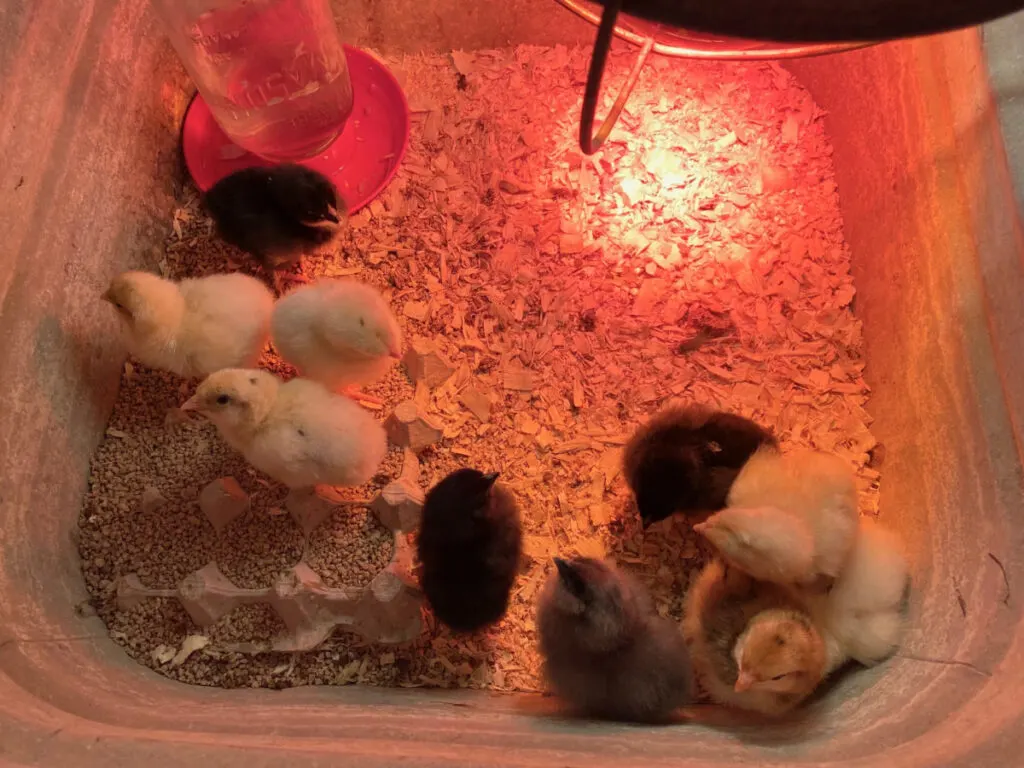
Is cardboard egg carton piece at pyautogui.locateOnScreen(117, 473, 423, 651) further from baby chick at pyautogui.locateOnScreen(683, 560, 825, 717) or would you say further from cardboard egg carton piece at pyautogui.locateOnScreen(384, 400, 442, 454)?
baby chick at pyautogui.locateOnScreen(683, 560, 825, 717)

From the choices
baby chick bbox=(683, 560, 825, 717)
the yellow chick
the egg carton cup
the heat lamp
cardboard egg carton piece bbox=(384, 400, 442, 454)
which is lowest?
the egg carton cup

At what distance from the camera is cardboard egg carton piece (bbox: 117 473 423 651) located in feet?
5.02

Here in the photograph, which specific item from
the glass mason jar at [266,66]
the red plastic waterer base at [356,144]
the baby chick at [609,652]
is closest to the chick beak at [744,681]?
the baby chick at [609,652]

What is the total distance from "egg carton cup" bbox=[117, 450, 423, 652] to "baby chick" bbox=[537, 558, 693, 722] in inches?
13.0

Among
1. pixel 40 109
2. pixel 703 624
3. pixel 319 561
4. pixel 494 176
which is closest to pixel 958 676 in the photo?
pixel 703 624

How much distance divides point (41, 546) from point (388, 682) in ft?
2.49

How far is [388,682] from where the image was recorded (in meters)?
1.59

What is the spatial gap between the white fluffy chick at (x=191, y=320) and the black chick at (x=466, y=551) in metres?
0.54

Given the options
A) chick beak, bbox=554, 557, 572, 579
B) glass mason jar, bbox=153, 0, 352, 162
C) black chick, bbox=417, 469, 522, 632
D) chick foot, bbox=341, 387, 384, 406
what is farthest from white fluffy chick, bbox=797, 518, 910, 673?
glass mason jar, bbox=153, 0, 352, 162

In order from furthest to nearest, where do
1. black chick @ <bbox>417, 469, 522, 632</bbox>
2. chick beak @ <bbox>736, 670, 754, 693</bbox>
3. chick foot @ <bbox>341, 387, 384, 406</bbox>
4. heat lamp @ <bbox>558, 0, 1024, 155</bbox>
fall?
chick foot @ <bbox>341, 387, 384, 406</bbox>
black chick @ <bbox>417, 469, 522, 632</bbox>
chick beak @ <bbox>736, 670, 754, 693</bbox>
heat lamp @ <bbox>558, 0, 1024, 155</bbox>

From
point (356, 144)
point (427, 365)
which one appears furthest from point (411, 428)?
point (356, 144)

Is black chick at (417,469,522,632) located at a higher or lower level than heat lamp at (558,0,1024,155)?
lower

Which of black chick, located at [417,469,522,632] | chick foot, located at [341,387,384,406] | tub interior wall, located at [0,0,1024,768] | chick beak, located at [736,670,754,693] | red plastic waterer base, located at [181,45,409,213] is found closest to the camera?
tub interior wall, located at [0,0,1024,768]

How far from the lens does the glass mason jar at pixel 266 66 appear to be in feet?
6.26
